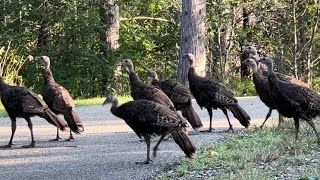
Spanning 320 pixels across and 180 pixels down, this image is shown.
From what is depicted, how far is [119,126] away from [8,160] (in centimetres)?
402

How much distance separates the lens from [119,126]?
1283cm

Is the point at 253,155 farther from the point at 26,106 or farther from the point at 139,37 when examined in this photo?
the point at 139,37

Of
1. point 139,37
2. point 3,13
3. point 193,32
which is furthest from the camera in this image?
point 139,37

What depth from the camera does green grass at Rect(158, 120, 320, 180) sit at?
24.4ft

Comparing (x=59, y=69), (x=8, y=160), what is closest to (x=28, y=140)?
(x=8, y=160)

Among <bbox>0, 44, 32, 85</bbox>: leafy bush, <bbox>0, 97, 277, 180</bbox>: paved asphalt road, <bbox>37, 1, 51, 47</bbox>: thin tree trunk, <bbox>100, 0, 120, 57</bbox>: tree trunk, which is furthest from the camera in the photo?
<bbox>37, 1, 51, 47</bbox>: thin tree trunk

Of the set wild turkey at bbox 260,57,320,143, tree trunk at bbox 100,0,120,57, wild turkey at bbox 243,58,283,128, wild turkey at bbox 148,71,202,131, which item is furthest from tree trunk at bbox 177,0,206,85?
wild turkey at bbox 260,57,320,143

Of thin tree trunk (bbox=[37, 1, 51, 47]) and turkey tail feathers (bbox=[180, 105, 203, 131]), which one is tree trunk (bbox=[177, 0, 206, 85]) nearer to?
turkey tail feathers (bbox=[180, 105, 203, 131])

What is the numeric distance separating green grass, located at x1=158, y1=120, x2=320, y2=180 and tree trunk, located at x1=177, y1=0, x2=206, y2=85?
27.1ft

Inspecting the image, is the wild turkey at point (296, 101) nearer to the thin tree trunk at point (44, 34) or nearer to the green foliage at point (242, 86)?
the green foliage at point (242, 86)

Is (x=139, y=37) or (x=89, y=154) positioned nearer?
(x=89, y=154)

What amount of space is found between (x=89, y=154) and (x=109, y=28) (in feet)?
50.1

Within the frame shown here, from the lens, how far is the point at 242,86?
2602 centimetres

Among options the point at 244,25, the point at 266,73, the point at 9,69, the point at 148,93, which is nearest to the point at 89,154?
the point at 148,93
